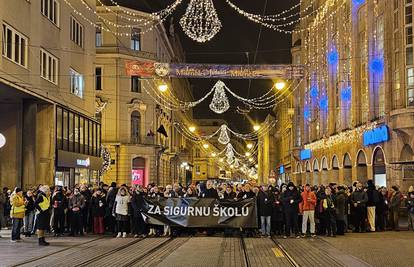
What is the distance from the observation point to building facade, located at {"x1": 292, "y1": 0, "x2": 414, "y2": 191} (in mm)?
31078

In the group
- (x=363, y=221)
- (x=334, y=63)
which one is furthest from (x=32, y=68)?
(x=334, y=63)

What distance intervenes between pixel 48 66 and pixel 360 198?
17.1 meters

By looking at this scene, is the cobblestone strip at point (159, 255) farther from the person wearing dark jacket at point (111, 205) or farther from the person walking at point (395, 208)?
the person walking at point (395, 208)

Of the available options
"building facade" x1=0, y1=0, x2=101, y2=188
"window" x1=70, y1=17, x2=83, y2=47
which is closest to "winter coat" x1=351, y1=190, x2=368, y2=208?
"building facade" x1=0, y1=0, x2=101, y2=188

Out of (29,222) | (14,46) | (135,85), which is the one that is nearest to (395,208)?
(29,222)

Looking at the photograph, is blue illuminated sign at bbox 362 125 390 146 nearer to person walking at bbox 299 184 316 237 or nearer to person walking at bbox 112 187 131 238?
person walking at bbox 299 184 316 237

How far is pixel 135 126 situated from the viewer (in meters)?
57.3

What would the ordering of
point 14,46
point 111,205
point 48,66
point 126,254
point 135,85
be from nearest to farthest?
point 126,254 < point 111,205 < point 14,46 < point 48,66 < point 135,85

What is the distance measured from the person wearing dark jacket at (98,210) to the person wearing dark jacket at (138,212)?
4.21 ft

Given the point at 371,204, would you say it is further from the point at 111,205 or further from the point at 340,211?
the point at 111,205

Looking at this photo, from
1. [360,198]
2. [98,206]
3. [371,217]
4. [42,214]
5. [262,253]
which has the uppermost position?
[360,198]

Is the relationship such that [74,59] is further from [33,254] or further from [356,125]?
[33,254]

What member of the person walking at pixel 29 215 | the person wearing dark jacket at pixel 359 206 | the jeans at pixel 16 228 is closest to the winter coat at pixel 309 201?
the person wearing dark jacket at pixel 359 206

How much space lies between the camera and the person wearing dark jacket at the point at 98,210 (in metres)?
22.2
